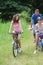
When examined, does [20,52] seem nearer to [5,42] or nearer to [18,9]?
[5,42]

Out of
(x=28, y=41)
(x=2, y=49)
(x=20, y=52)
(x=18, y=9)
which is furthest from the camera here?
(x=18, y=9)

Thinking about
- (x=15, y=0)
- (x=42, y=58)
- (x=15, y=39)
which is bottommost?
(x=42, y=58)

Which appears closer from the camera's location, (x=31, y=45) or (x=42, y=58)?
(x=42, y=58)

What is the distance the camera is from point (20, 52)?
1110 cm

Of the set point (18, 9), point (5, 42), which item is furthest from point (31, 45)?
point (18, 9)

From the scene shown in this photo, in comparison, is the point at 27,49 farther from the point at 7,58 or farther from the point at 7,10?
the point at 7,10

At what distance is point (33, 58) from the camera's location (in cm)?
1023

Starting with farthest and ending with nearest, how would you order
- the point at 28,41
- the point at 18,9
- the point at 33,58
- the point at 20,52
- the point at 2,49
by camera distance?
the point at 18,9 < the point at 28,41 < the point at 2,49 < the point at 20,52 < the point at 33,58

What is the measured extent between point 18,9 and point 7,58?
13.0m

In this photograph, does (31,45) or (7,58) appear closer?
(7,58)

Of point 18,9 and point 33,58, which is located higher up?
point 18,9

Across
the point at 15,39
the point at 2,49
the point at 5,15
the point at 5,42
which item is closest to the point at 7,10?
the point at 5,15

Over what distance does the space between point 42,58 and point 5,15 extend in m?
13.8

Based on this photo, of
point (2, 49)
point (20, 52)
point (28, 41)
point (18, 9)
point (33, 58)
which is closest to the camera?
point (33, 58)
